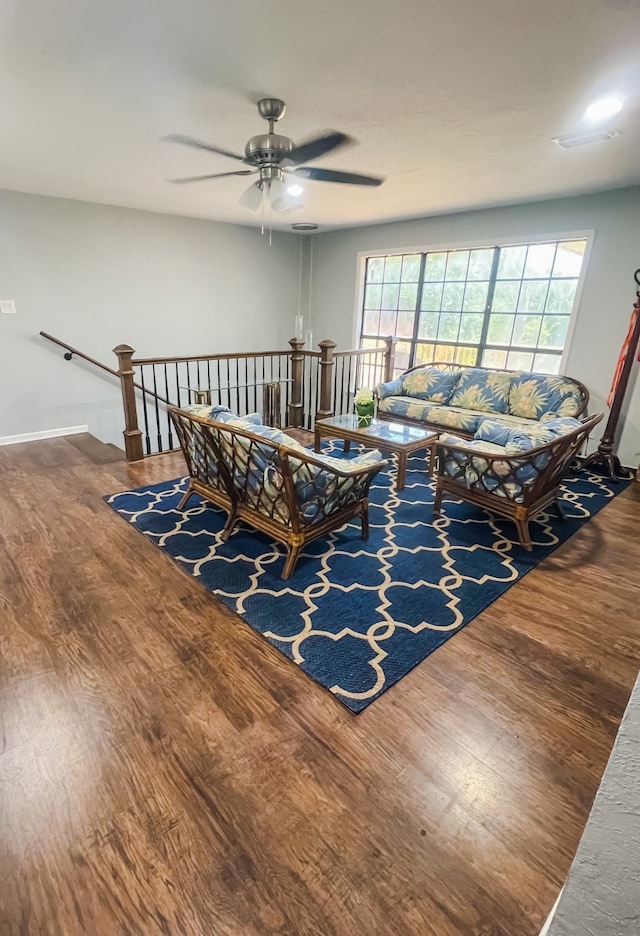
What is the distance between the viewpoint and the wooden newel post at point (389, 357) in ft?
20.0

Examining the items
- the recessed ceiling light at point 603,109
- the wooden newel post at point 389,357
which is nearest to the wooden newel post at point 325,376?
the wooden newel post at point 389,357

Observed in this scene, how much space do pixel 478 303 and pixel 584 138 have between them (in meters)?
2.54

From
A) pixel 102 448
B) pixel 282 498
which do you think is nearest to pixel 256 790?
pixel 282 498

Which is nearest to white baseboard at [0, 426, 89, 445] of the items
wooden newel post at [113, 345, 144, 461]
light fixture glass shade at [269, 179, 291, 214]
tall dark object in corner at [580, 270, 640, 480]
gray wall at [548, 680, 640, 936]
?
wooden newel post at [113, 345, 144, 461]

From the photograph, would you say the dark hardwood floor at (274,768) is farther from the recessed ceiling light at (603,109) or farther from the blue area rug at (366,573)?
the recessed ceiling light at (603,109)

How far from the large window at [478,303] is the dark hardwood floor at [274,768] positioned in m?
3.27

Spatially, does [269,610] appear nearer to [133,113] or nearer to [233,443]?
[233,443]

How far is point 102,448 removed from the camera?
15.6ft

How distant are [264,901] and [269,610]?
121cm

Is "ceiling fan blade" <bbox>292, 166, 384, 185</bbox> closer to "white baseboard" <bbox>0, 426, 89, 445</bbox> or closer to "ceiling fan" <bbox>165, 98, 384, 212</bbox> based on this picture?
"ceiling fan" <bbox>165, 98, 384, 212</bbox>

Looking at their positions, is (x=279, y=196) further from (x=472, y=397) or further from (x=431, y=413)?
(x=472, y=397)

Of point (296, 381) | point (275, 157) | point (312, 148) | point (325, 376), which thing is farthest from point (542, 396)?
point (275, 157)

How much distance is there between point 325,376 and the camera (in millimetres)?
5582

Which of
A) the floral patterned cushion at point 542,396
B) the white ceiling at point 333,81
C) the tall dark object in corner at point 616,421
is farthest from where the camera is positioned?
the floral patterned cushion at point 542,396
